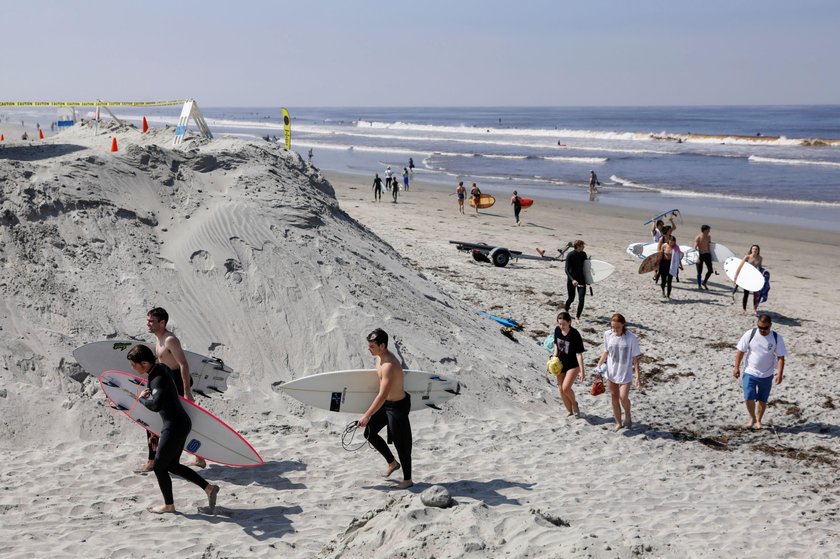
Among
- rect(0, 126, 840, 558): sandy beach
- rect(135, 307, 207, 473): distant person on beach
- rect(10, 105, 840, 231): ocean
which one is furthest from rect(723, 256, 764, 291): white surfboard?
rect(10, 105, 840, 231): ocean

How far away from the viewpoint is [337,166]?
50.9 m

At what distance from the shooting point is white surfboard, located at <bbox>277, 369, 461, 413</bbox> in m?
7.50

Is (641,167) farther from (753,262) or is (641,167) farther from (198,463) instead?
(198,463)

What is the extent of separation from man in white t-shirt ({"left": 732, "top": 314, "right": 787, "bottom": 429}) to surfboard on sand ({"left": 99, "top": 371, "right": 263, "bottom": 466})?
5.74 meters

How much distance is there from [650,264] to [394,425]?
13.3 metres

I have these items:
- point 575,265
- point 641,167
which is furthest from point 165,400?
point 641,167

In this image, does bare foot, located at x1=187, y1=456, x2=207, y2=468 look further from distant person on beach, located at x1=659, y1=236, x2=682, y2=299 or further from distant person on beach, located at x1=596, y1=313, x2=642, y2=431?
distant person on beach, located at x1=659, y1=236, x2=682, y2=299

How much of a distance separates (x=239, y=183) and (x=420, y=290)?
336 centimetres

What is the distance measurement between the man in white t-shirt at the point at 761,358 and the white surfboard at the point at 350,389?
148 inches

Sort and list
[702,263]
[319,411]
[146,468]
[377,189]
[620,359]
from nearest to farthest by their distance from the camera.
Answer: [146,468] → [319,411] → [620,359] → [702,263] → [377,189]

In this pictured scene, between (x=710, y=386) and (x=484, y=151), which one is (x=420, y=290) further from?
(x=484, y=151)

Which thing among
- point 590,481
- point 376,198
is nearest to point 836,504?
point 590,481

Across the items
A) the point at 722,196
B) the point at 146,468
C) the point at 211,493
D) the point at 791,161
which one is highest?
the point at 791,161

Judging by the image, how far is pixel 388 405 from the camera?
671cm
